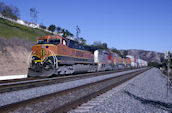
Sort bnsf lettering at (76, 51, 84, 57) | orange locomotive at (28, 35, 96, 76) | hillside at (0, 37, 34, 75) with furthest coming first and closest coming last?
hillside at (0, 37, 34, 75) < bnsf lettering at (76, 51, 84, 57) < orange locomotive at (28, 35, 96, 76)

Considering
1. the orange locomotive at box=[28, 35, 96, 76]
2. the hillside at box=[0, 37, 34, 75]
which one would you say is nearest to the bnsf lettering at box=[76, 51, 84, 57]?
the orange locomotive at box=[28, 35, 96, 76]

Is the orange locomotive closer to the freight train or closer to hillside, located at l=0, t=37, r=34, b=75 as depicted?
the freight train

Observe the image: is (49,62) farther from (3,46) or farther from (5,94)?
(3,46)

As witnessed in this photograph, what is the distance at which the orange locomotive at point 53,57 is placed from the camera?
39.1 feet

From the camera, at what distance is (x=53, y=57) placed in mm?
12039

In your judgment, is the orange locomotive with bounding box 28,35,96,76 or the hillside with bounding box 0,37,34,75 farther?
the hillside with bounding box 0,37,34,75

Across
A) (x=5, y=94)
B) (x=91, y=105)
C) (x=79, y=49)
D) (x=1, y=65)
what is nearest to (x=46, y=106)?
(x=91, y=105)

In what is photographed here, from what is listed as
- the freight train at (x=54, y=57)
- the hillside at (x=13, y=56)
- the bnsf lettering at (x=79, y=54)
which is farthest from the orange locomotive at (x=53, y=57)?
the hillside at (x=13, y=56)

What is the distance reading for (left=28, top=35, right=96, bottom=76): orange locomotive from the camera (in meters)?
11.9

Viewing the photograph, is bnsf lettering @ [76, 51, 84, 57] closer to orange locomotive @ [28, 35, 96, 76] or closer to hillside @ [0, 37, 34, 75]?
orange locomotive @ [28, 35, 96, 76]

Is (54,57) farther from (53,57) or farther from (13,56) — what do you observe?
(13,56)

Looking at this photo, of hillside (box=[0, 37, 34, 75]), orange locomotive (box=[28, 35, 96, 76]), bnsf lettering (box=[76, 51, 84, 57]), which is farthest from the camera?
hillside (box=[0, 37, 34, 75])

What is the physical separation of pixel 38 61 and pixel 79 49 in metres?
5.61

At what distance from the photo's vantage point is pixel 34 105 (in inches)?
198
